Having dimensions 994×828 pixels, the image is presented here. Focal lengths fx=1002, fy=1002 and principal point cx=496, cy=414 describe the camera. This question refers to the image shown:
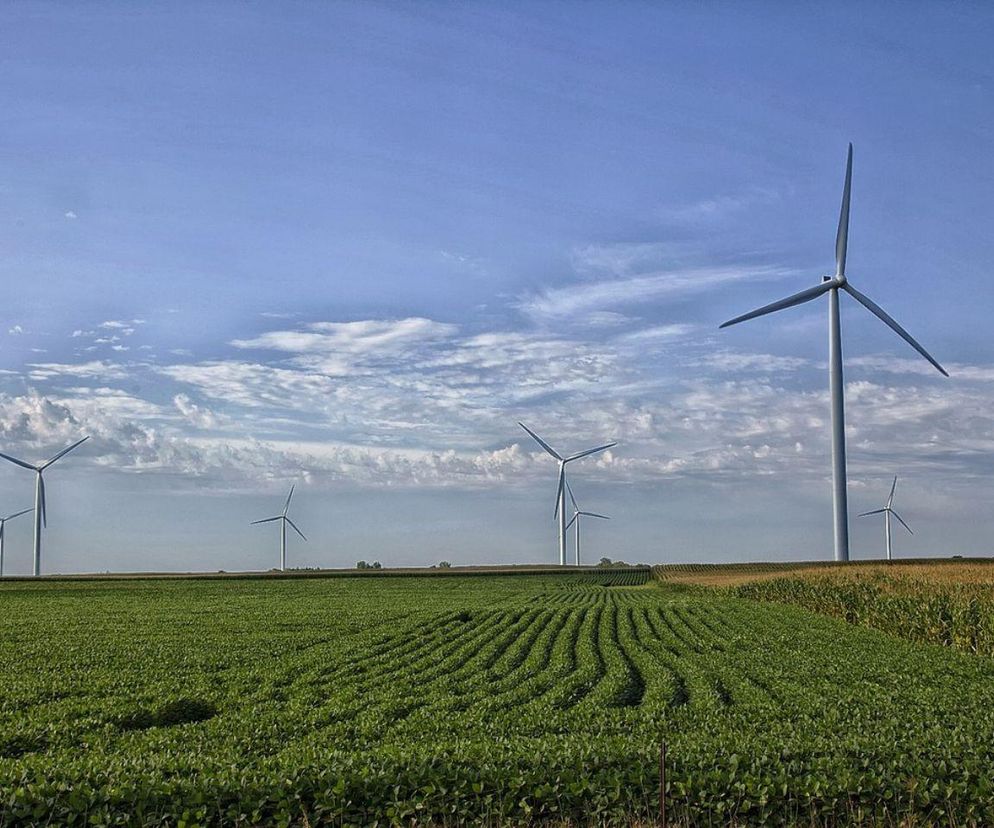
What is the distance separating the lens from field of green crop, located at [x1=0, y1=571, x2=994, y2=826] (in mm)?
13023

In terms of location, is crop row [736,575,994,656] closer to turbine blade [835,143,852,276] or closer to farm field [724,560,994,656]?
farm field [724,560,994,656]

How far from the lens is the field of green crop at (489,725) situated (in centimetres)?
1302

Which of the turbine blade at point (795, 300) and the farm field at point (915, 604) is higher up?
the turbine blade at point (795, 300)

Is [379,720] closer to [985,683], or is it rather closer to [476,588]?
[985,683]

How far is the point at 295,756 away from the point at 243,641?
2134 centimetres

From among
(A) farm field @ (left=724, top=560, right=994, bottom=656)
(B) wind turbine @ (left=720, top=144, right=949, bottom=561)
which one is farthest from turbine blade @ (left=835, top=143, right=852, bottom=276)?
(A) farm field @ (left=724, top=560, right=994, bottom=656)

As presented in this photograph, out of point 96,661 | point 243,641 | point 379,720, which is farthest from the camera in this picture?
point 243,641

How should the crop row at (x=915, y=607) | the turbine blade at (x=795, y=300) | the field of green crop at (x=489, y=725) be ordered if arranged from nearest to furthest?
1. the field of green crop at (x=489, y=725)
2. the crop row at (x=915, y=607)
3. the turbine blade at (x=795, y=300)

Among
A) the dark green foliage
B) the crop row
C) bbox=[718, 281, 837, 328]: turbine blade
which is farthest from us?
bbox=[718, 281, 837, 328]: turbine blade

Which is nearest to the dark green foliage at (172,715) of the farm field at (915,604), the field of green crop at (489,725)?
the field of green crop at (489,725)

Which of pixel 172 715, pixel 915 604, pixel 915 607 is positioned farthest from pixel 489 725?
pixel 915 604

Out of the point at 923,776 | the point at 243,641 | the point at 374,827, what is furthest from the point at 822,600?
the point at 374,827

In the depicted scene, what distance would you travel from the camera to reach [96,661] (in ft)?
101

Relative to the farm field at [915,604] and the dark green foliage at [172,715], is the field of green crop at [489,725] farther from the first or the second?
the farm field at [915,604]
